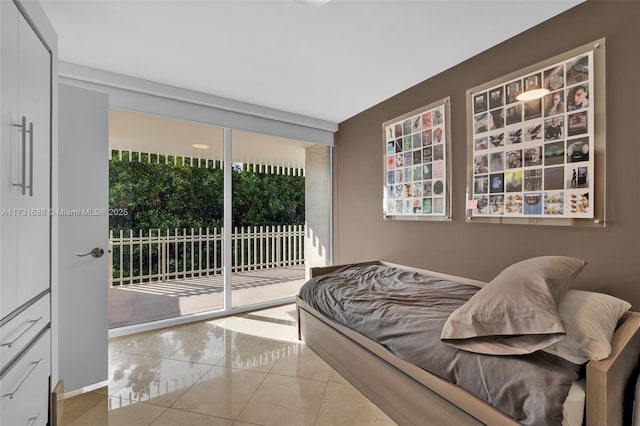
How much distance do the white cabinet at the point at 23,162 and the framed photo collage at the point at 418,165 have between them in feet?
9.68

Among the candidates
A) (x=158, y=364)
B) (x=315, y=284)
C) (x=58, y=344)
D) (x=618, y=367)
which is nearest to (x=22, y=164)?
(x=58, y=344)

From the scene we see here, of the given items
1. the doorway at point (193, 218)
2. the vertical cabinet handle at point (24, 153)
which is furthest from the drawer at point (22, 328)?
the doorway at point (193, 218)

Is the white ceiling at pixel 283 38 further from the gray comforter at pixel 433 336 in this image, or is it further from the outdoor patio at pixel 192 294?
the outdoor patio at pixel 192 294

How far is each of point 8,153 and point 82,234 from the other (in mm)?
974

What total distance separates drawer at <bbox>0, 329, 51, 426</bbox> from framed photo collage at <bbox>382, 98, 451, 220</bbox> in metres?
Answer: 3.06

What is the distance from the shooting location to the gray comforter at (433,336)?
3.80 feet

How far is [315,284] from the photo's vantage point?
2.88 metres

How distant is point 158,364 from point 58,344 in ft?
2.41

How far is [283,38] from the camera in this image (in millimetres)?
2307

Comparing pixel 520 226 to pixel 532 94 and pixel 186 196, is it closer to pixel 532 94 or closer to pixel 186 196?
pixel 532 94

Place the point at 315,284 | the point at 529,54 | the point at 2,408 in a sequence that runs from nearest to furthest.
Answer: the point at 2,408 → the point at 529,54 → the point at 315,284

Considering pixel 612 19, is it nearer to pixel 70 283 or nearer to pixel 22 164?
pixel 22 164

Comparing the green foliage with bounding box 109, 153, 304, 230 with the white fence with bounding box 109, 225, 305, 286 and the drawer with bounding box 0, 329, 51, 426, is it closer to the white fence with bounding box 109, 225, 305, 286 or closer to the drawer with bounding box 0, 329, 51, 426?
the white fence with bounding box 109, 225, 305, 286

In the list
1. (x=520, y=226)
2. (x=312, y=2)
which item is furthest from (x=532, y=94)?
(x=312, y=2)
